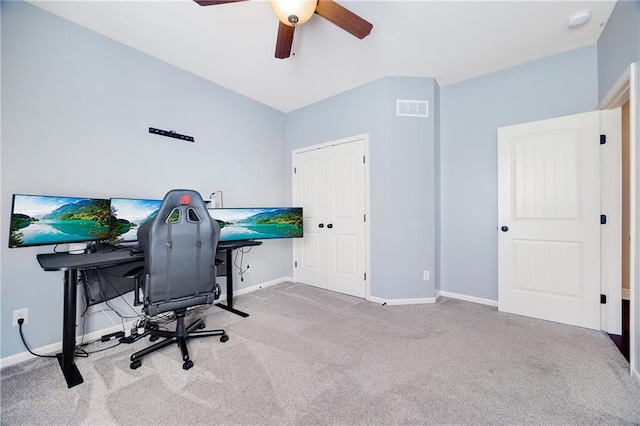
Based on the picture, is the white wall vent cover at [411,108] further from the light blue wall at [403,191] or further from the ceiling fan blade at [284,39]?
the ceiling fan blade at [284,39]

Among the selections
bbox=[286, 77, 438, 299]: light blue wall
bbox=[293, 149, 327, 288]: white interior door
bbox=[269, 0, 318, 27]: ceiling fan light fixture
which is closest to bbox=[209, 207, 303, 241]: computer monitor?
bbox=[293, 149, 327, 288]: white interior door

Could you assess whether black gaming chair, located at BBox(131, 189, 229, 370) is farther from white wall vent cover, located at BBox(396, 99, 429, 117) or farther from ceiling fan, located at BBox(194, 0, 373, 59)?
white wall vent cover, located at BBox(396, 99, 429, 117)

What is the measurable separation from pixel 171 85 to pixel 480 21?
10.1ft

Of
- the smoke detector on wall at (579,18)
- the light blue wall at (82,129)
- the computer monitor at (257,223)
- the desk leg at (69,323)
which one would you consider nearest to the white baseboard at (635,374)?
the smoke detector on wall at (579,18)

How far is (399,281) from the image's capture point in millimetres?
3061

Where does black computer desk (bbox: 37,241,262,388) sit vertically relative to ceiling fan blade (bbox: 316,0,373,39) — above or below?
below

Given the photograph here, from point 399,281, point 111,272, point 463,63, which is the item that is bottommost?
point 399,281

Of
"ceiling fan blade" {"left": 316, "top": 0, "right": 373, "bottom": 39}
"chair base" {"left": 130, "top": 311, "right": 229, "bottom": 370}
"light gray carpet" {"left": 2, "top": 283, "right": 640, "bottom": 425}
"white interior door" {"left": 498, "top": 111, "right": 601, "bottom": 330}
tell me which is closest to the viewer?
"light gray carpet" {"left": 2, "top": 283, "right": 640, "bottom": 425}

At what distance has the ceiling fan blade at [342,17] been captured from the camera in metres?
1.67

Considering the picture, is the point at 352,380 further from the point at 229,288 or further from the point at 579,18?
the point at 579,18

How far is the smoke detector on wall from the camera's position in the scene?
2.06 meters

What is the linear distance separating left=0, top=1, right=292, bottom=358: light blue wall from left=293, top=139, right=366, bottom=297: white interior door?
1.17m

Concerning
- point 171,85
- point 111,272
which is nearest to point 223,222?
point 111,272

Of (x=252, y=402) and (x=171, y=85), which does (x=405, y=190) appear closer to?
(x=252, y=402)
